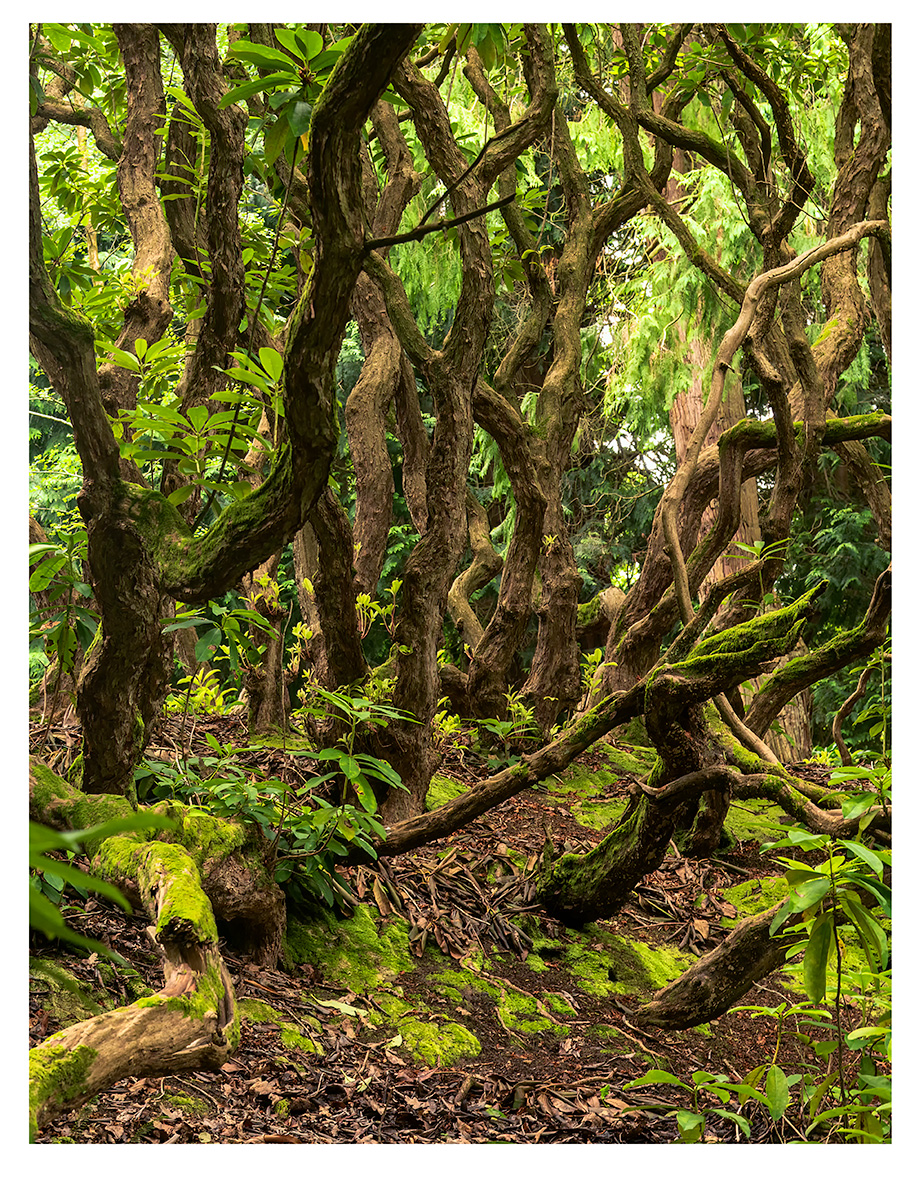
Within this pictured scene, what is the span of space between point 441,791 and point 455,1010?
1533 millimetres

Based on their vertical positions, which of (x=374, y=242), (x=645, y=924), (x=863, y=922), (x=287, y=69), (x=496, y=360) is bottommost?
(x=645, y=924)

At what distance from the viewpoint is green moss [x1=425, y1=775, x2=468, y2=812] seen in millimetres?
4262

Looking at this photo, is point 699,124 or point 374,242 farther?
point 699,124

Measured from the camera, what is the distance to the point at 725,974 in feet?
9.36

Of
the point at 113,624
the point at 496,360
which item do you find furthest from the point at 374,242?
the point at 496,360

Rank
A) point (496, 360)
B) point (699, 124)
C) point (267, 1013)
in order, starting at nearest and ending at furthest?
point (267, 1013), point (699, 124), point (496, 360)

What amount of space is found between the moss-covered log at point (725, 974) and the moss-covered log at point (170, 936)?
1.28m

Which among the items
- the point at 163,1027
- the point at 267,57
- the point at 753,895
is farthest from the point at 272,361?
the point at 753,895

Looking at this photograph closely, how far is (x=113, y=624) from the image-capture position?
2.63 m

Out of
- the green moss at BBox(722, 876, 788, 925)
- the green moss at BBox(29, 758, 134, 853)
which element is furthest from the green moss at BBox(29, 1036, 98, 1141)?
the green moss at BBox(722, 876, 788, 925)

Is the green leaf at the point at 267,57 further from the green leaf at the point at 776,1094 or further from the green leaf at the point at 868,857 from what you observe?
the green leaf at the point at 776,1094

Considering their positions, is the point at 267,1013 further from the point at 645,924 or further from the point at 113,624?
the point at 645,924

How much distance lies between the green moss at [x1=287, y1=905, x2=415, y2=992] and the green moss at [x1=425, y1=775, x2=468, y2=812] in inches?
32.6

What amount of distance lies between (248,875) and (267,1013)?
376 mm
